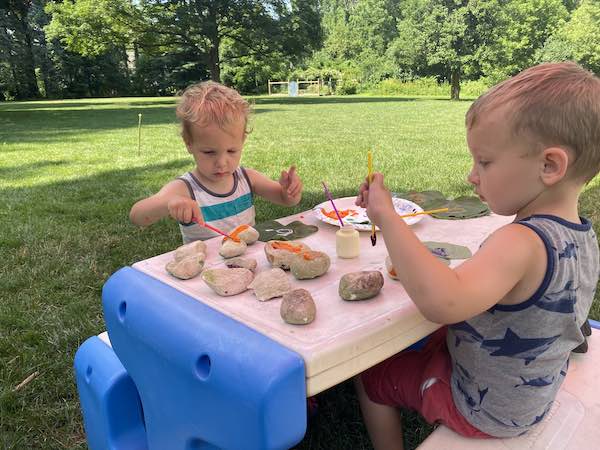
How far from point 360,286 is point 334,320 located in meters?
0.12

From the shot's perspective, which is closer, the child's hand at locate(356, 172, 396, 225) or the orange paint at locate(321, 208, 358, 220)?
the child's hand at locate(356, 172, 396, 225)

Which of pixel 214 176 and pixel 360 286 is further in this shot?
pixel 214 176

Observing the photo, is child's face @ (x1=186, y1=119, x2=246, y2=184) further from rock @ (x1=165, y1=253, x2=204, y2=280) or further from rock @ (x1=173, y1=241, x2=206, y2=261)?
rock @ (x1=165, y1=253, x2=204, y2=280)

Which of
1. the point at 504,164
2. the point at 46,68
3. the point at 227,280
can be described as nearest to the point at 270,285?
the point at 227,280

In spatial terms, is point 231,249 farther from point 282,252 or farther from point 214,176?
point 214,176

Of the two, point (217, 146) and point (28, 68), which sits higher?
point (28, 68)

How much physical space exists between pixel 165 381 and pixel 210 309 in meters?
0.19

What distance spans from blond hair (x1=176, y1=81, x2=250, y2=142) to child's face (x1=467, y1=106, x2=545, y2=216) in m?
1.13

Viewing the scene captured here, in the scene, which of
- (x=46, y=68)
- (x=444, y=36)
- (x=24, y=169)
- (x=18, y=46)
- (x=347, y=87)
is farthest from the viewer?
(x=347, y=87)

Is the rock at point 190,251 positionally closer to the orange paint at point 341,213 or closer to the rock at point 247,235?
the rock at point 247,235

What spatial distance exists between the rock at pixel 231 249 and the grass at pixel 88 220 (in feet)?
2.56

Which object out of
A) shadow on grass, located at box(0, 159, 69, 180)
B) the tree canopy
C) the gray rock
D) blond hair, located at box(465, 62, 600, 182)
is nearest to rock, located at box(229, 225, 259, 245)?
the gray rock

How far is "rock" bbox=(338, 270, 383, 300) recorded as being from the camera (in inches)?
43.3

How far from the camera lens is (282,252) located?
1345 millimetres
